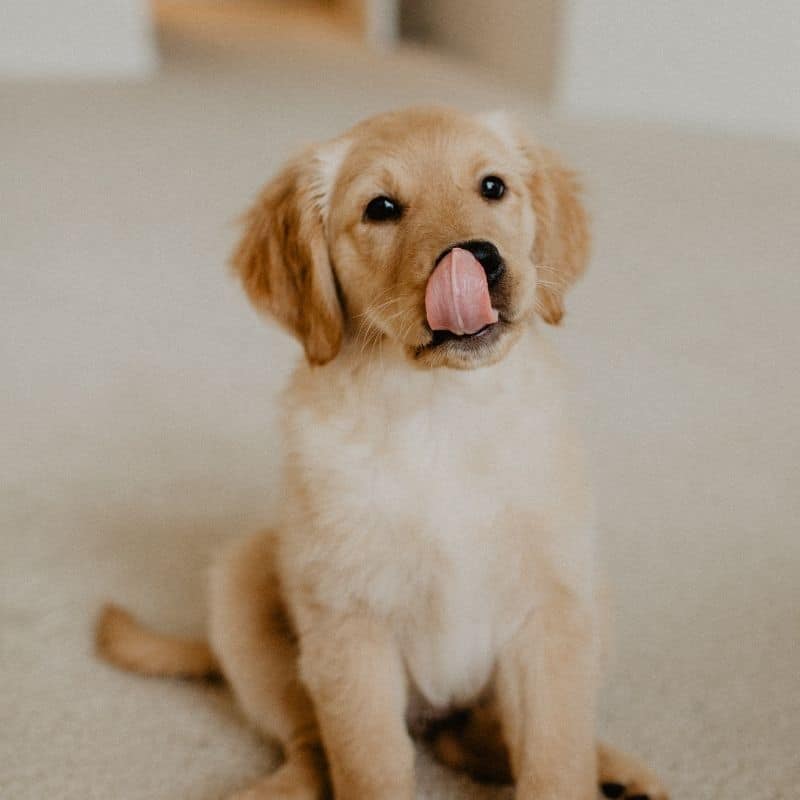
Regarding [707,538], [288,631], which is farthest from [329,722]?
[707,538]

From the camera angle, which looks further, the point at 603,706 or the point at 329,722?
the point at 603,706

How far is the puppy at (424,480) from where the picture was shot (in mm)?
1064

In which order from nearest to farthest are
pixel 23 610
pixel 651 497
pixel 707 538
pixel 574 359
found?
pixel 23 610 → pixel 707 538 → pixel 651 497 → pixel 574 359

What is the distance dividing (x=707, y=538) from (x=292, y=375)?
760 mm

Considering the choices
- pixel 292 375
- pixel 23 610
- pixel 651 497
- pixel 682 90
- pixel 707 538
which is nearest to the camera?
pixel 292 375

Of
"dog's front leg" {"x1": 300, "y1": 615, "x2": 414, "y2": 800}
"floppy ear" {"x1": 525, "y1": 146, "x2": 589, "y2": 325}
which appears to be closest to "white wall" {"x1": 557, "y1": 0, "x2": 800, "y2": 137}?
"floppy ear" {"x1": 525, "y1": 146, "x2": 589, "y2": 325}

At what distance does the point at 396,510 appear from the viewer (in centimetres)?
109

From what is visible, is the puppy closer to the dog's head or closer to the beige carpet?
the dog's head

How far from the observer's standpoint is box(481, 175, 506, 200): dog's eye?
1165 millimetres

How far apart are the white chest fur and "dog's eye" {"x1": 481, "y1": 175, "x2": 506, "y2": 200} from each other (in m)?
0.17

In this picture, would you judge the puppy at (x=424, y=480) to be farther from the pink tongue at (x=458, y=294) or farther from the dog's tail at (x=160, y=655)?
the dog's tail at (x=160, y=655)

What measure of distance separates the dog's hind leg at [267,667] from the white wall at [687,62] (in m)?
3.76

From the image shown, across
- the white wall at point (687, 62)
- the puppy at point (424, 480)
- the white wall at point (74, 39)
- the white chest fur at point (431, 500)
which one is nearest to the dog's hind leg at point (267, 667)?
the puppy at point (424, 480)

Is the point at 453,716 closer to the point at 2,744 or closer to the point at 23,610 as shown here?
the point at 2,744
